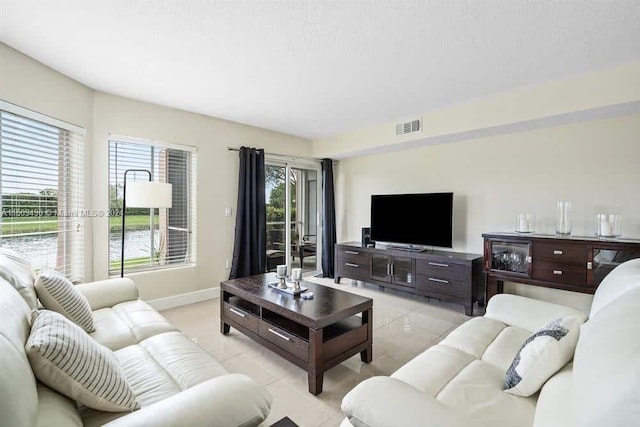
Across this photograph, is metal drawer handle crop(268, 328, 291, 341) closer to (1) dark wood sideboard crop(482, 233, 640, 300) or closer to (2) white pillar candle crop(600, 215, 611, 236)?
(1) dark wood sideboard crop(482, 233, 640, 300)

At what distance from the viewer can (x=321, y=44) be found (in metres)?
2.28

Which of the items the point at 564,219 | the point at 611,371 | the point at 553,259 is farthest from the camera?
the point at 564,219

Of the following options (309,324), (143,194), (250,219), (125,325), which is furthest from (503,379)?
(250,219)

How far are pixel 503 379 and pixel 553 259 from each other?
2.15 metres

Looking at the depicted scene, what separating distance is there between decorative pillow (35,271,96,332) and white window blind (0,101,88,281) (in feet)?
3.42

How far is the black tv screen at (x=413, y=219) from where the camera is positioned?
397cm

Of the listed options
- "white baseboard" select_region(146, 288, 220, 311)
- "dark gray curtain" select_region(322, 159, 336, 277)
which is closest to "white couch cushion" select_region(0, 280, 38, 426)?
"white baseboard" select_region(146, 288, 220, 311)

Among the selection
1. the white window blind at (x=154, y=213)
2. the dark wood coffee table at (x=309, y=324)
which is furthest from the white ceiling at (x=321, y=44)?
the dark wood coffee table at (x=309, y=324)

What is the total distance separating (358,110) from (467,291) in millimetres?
2526

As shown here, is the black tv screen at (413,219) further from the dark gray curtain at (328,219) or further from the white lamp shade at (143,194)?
the white lamp shade at (143,194)

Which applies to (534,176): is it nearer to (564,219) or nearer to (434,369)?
(564,219)

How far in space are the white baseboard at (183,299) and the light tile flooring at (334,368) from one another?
10 cm

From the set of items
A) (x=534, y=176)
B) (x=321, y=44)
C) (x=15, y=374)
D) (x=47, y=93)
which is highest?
(x=321, y=44)

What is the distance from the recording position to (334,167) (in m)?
5.63
